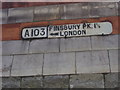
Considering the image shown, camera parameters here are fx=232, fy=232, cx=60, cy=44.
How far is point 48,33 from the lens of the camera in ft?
21.8

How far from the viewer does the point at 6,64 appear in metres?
6.43

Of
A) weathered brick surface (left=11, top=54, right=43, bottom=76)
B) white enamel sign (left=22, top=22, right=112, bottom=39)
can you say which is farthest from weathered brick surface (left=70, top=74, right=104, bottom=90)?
white enamel sign (left=22, top=22, right=112, bottom=39)

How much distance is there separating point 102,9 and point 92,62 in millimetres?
1683

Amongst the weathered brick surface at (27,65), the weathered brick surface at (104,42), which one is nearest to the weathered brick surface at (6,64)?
the weathered brick surface at (27,65)

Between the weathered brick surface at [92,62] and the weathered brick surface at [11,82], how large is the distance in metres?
1.62

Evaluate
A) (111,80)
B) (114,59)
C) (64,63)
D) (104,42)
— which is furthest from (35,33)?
(111,80)

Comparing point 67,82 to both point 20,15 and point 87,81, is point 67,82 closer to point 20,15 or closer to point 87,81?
point 87,81

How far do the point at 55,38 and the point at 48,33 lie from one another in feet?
0.83

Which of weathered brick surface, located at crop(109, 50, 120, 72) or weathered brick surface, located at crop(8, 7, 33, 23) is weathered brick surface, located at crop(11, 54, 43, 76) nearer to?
weathered brick surface, located at crop(8, 7, 33, 23)

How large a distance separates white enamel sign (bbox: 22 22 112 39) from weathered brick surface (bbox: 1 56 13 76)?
0.77m

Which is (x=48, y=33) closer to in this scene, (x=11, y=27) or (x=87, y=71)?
(x=11, y=27)

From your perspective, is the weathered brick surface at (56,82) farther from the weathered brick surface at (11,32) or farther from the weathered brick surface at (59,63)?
the weathered brick surface at (11,32)

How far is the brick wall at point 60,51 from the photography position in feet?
19.3

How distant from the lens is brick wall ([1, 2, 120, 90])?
232 inches
